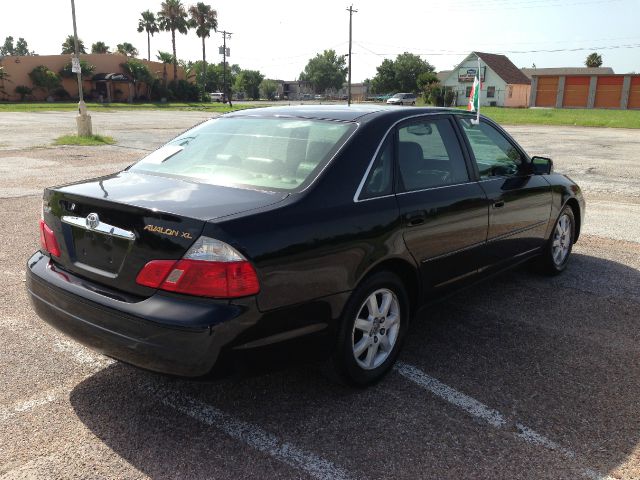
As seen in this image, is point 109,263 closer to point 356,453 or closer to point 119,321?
point 119,321

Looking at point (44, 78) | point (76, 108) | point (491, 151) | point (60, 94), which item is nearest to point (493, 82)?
point (76, 108)

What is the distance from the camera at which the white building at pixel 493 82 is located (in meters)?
75.1

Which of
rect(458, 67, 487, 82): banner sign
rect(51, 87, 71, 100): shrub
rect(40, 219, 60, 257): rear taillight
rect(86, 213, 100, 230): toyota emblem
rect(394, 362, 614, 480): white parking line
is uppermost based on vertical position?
rect(458, 67, 487, 82): banner sign

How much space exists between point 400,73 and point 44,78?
54.7 meters

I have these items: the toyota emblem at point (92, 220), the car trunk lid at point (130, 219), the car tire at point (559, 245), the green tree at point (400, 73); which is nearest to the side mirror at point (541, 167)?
the car tire at point (559, 245)

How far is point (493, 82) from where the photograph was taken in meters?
76.1

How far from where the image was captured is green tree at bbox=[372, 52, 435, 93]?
95.3 metres

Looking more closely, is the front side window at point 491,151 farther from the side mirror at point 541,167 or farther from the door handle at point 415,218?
the door handle at point 415,218

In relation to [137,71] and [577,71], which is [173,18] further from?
[577,71]

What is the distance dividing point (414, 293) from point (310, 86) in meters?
147

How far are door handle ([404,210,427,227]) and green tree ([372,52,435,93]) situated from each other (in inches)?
3746

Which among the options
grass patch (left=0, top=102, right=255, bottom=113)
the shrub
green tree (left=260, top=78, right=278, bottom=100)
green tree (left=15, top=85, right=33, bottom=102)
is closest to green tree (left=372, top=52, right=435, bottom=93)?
green tree (left=260, top=78, right=278, bottom=100)

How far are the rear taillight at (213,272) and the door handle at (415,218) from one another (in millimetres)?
1222

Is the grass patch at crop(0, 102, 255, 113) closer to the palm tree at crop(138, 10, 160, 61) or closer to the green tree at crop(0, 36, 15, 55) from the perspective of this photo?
the palm tree at crop(138, 10, 160, 61)
